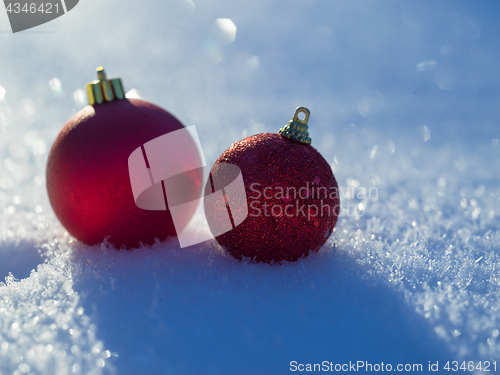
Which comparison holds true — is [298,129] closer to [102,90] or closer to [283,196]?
[283,196]

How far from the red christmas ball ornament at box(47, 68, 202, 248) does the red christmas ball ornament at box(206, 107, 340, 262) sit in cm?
41

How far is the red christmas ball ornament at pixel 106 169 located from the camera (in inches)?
76.4

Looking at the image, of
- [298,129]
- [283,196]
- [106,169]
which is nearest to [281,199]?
[283,196]

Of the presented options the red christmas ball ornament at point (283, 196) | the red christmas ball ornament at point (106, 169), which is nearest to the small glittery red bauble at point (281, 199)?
the red christmas ball ornament at point (283, 196)

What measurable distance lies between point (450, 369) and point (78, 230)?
178cm

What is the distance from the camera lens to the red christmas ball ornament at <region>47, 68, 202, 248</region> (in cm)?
194

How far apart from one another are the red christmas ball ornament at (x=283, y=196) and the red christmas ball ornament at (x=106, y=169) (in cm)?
41

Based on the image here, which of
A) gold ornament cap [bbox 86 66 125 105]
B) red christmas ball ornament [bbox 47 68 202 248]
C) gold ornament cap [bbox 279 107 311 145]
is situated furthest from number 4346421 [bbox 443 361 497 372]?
gold ornament cap [bbox 86 66 125 105]

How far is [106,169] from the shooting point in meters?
1.93

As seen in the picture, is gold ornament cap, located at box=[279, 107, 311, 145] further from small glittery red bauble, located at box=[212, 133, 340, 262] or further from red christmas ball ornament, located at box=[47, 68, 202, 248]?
red christmas ball ornament, located at box=[47, 68, 202, 248]

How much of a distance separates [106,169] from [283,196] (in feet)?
2.82

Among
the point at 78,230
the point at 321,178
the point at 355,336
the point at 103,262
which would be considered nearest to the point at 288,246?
the point at 321,178

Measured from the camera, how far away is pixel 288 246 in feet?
6.04

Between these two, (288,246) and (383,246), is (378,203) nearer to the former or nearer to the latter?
(383,246)
